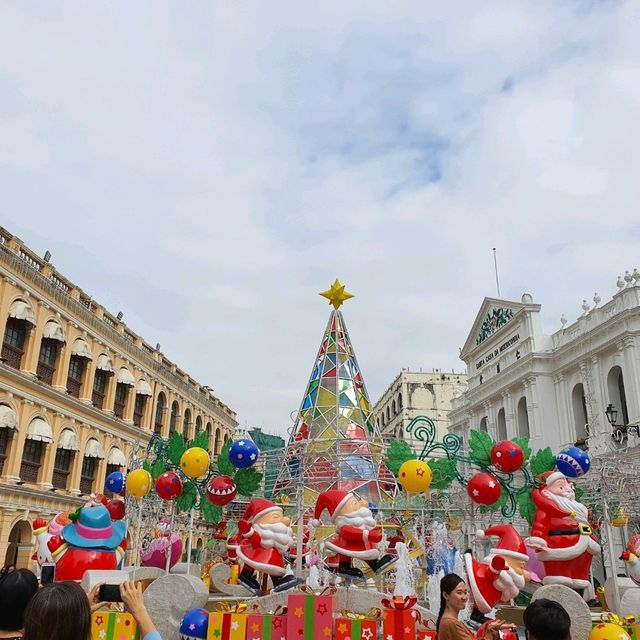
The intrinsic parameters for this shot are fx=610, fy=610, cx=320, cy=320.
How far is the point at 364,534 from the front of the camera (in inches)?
335

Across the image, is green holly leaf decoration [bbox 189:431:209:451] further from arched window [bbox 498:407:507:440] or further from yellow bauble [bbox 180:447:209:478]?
arched window [bbox 498:407:507:440]

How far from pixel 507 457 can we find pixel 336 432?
4.79 meters

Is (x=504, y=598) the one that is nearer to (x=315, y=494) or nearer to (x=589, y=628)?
(x=589, y=628)

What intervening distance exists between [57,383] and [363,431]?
13711 mm

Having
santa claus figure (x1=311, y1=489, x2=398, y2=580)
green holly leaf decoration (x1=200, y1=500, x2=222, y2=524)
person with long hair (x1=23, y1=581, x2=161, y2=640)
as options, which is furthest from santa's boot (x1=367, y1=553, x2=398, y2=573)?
person with long hair (x1=23, y1=581, x2=161, y2=640)

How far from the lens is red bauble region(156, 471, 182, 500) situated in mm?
11727

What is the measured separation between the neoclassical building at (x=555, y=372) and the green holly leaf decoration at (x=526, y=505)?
10.9 meters

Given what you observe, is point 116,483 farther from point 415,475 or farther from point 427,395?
point 427,395

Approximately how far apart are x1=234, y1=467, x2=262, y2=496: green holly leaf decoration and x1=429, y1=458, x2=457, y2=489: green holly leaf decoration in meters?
3.35

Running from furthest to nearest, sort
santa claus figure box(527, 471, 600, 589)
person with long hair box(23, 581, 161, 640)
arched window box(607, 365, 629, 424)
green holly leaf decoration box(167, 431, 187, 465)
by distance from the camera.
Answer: arched window box(607, 365, 629, 424), green holly leaf decoration box(167, 431, 187, 465), santa claus figure box(527, 471, 600, 589), person with long hair box(23, 581, 161, 640)

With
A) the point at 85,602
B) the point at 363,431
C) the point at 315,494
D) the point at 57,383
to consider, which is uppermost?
the point at 57,383

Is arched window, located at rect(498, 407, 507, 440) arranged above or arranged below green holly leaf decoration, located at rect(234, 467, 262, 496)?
above

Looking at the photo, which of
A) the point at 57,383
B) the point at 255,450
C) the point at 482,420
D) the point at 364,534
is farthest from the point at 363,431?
the point at 482,420

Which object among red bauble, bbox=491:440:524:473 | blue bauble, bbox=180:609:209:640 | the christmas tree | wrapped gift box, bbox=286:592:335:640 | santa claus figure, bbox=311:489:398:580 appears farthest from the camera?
the christmas tree
